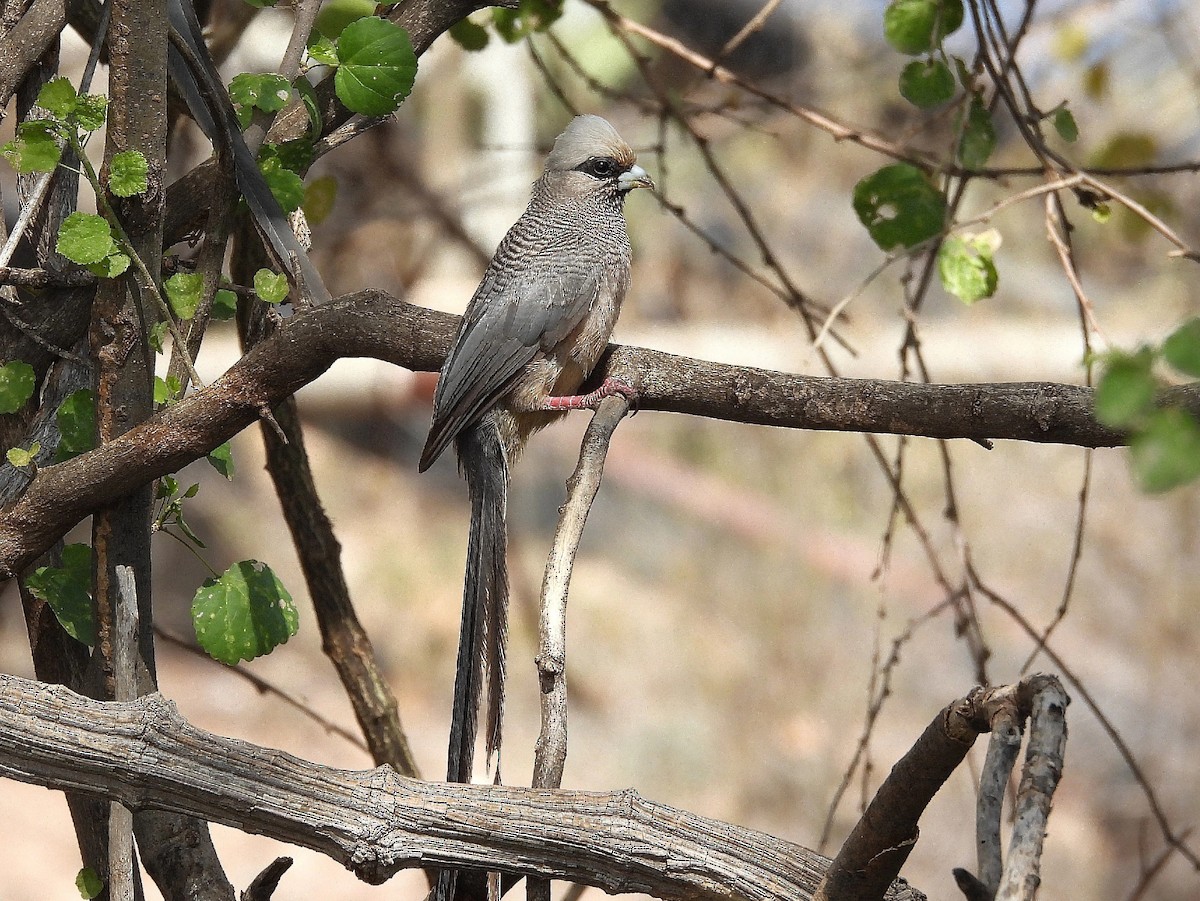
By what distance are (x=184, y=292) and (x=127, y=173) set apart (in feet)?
0.75

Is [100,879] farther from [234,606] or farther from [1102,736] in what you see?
[1102,736]

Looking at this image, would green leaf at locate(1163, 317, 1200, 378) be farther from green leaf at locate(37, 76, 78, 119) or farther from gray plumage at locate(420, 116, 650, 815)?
green leaf at locate(37, 76, 78, 119)

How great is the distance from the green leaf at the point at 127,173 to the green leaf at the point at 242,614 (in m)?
0.57

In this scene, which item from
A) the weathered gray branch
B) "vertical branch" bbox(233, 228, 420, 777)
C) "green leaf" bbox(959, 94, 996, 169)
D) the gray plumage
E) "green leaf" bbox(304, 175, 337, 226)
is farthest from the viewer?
"green leaf" bbox(304, 175, 337, 226)

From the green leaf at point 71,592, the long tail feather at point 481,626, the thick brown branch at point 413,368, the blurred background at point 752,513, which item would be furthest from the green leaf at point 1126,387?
the blurred background at point 752,513

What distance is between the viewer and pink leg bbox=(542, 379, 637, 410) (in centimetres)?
185

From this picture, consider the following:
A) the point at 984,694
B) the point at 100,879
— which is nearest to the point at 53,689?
the point at 100,879

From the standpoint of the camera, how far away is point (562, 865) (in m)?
1.39

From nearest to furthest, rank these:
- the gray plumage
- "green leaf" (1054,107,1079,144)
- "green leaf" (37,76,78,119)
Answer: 1. "green leaf" (37,76,78,119)
2. the gray plumage
3. "green leaf" (1054,107,1079,144)

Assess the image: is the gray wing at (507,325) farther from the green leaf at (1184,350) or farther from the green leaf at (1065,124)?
the green leaf at (1184,350)

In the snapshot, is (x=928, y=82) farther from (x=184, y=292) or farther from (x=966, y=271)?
(x=184, y=292)

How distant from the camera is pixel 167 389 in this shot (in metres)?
1.87

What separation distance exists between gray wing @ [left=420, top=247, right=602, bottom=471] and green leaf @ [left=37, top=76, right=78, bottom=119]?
2.39 ft

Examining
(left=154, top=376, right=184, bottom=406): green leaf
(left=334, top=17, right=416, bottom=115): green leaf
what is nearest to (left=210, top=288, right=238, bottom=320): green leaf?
(left=154, top=376, right=184, bottom=406): green leaf
